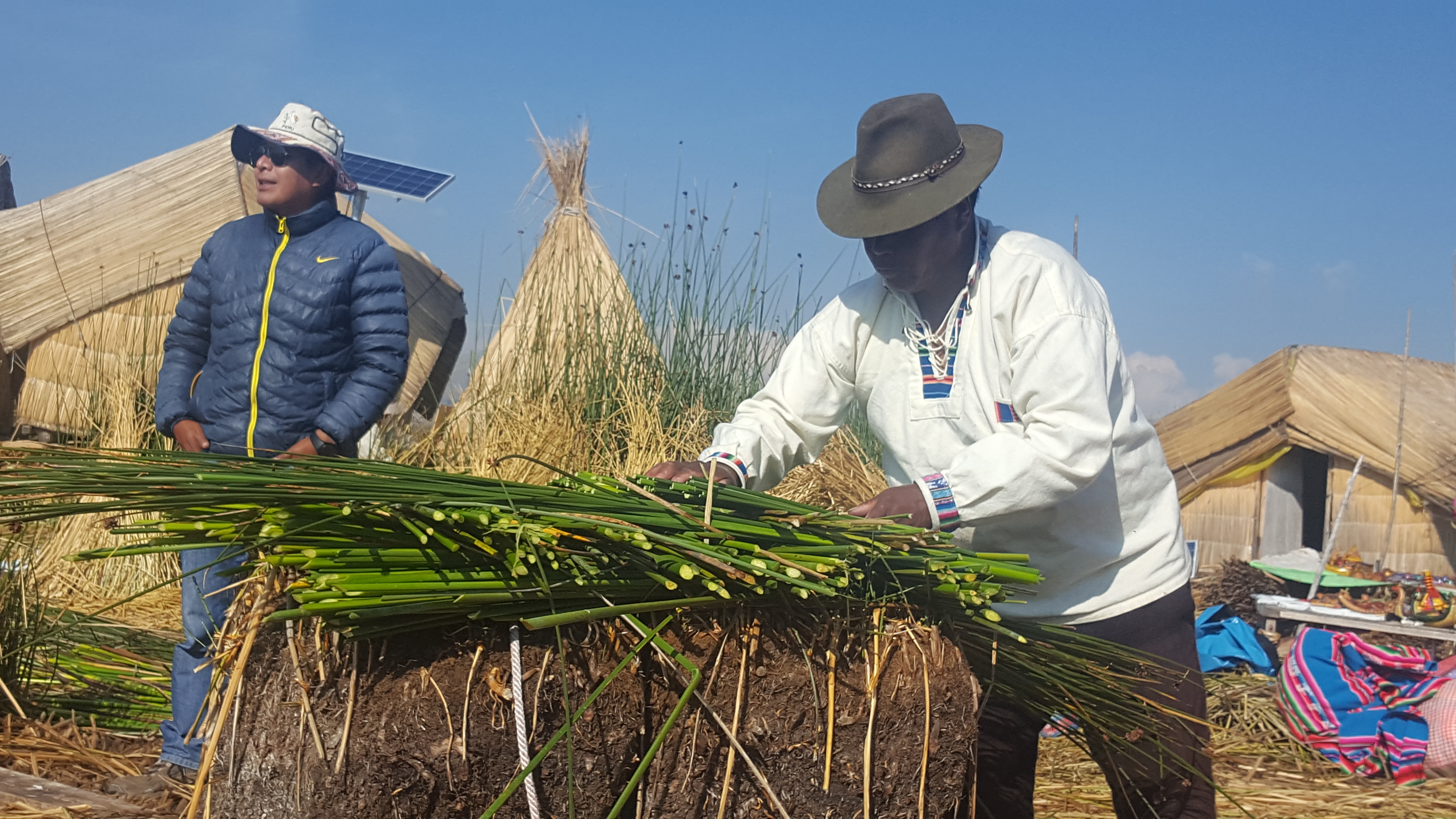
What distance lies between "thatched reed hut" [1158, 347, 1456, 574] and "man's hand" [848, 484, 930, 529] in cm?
737

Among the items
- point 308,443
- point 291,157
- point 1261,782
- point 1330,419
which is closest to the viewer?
point 308,443

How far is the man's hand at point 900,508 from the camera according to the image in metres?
1.79

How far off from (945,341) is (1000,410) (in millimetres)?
197

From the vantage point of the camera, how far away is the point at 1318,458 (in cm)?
895

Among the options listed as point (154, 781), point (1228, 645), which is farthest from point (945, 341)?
point (1228, 645)

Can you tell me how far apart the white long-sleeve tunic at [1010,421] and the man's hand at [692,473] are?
0.02m

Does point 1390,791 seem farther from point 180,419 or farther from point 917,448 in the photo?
point 180,419

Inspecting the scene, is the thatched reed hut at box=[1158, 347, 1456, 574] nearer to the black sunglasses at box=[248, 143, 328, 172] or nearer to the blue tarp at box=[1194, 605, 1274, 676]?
the blue tarp at box=[1194, 605, 1274, 676]

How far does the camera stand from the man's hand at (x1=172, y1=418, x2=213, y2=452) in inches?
124


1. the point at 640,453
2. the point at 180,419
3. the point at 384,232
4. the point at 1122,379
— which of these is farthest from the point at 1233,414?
the point at 180,419

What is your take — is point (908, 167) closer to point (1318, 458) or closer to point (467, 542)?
point (467, 542)

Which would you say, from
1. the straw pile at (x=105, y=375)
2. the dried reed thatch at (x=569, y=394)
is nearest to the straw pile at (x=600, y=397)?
Answer: the dried reed thatch at (x=569, y=394)

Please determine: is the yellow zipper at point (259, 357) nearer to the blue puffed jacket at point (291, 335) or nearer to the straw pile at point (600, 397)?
the blue puffed jacket at point (291, 335)

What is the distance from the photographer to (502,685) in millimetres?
1332
